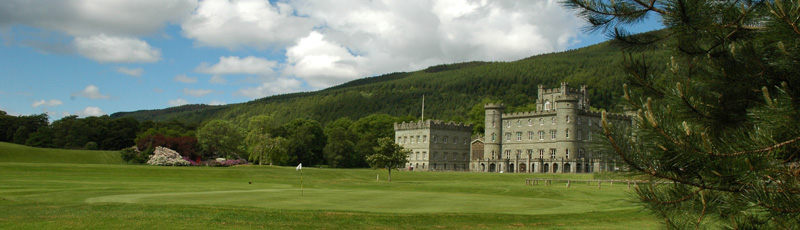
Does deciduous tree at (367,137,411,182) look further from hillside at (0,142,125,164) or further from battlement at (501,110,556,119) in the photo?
hillside at (0,142,125,164)

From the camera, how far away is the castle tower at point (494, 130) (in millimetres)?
83250

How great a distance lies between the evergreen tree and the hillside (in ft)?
234

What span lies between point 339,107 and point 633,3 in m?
167

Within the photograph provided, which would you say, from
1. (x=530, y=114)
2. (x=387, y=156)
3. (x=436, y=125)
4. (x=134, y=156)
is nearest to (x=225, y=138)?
(x=134, y=156)

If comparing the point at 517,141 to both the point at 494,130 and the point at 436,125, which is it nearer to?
the point at 494,130

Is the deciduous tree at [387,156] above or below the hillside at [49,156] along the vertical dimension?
above

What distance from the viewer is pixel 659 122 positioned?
4.89 meters

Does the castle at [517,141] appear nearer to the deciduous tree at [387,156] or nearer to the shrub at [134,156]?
the deciduous tree at [387,156]

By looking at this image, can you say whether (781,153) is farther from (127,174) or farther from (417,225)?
(127,174)

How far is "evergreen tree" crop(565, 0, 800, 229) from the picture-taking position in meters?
4.87

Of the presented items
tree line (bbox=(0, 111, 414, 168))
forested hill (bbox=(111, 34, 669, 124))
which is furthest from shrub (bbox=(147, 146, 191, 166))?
forested hill (bbox=(111, 34, 669, 124))

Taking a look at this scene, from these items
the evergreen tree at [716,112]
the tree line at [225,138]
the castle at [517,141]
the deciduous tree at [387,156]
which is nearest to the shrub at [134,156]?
the tree line at [225,138]

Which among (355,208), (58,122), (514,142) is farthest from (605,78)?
(355,208)

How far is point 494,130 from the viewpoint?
83438mm
